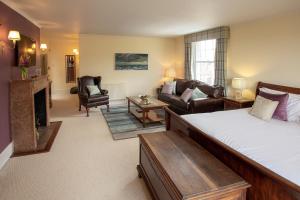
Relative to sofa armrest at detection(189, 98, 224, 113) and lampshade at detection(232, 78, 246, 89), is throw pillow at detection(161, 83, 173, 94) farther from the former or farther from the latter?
lampshade at detection(232, 78, 246, 89)

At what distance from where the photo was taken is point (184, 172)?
66.1 inches

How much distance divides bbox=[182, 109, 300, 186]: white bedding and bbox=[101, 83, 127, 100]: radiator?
435 centimetres

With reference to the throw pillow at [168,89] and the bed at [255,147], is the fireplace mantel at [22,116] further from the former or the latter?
the throw pillow at [168,89]

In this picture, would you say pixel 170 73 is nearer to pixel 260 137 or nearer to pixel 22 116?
pixel 22 116

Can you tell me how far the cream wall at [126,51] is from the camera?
6547 mm

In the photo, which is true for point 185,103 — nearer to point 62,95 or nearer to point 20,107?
point 20,107

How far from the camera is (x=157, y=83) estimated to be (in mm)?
7516

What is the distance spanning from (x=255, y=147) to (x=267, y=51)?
282 cm

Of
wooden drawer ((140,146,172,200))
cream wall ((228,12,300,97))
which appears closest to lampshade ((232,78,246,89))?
cream wall ((228,12,300,97))

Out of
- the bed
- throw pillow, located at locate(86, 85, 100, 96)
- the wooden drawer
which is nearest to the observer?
the bed

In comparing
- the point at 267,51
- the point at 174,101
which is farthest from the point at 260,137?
the point at 174,101

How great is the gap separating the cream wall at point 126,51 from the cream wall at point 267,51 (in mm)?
2912

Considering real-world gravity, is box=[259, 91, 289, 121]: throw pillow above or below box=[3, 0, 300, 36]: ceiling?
below

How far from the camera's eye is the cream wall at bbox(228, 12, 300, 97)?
3.53m
